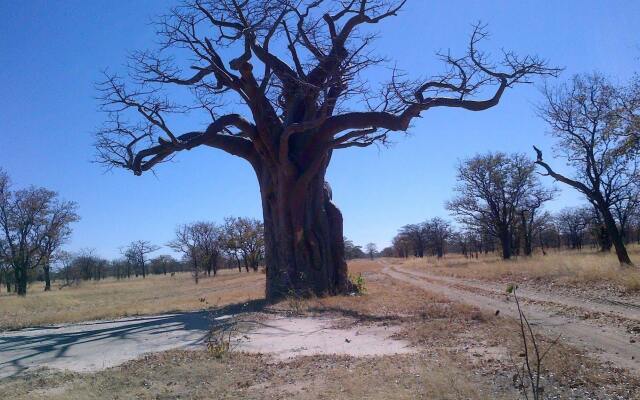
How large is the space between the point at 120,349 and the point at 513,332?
6.33 m

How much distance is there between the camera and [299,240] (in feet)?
52.9

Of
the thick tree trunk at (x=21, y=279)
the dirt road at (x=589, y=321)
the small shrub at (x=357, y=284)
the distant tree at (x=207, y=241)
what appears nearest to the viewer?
the dirt road at (x=589, y=321)

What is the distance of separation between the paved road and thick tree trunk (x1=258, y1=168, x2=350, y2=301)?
4.32m

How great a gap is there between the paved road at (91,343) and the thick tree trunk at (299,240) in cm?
432

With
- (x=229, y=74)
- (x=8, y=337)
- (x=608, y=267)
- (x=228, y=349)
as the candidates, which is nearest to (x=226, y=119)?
(x=229, y=74)

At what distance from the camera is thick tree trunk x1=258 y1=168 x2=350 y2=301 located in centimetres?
1593

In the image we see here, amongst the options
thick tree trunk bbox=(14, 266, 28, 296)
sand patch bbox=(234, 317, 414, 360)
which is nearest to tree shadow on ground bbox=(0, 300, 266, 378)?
sand patch bbox=(234, 317, 414, 360)

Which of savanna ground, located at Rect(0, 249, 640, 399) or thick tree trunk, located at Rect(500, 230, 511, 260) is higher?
thick tree trunk, located at Rect(500, 230, 511, 260)

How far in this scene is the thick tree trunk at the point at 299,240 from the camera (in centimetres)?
1593

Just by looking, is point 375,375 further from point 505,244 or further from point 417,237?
point 417,237

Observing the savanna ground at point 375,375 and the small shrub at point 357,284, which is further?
the small shrub at point 357,284

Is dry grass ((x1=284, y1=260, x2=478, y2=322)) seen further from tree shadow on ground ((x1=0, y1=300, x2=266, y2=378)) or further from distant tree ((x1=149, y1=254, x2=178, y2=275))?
distant tree ((x1=149, y1=254, x2=178, y2=275))

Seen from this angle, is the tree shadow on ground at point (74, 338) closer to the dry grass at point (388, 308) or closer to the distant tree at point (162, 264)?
the dry grass at point (388, 308)

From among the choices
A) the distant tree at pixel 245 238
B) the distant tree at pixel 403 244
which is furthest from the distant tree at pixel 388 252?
the distant tree at pixel 245 238
